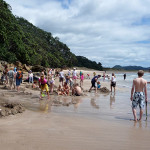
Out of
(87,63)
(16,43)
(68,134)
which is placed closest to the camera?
(68,134)

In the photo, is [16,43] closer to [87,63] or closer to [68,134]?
[68,134]

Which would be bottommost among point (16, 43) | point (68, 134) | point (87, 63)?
point (68, 134)

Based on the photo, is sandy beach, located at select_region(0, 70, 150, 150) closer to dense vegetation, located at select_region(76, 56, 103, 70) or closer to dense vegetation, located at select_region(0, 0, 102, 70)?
dense vegetation, located at select_region(0, 0, 102, 70)

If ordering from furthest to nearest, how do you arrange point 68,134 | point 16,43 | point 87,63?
point 87,63, point 16,43, point 68,134

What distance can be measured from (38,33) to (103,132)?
289 feet

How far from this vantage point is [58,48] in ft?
300

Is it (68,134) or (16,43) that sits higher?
(16,43)

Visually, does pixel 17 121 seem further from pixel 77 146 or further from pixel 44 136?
pixel 77 146

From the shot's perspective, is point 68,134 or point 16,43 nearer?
point 68,134

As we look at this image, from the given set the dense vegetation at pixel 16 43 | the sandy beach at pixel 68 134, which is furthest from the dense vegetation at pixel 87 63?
the sandy beach at pixel 68 134

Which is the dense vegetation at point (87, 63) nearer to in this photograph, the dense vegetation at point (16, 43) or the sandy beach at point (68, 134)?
the dense vegetation at point (16, 43)

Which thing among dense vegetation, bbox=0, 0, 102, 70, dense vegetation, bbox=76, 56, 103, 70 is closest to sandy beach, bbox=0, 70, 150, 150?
dense vegetation, bbox=0, 0, 102, 70

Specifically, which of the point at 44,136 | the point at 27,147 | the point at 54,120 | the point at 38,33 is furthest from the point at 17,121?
the point at 38,33

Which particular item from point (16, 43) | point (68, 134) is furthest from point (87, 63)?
point (68, 134)
